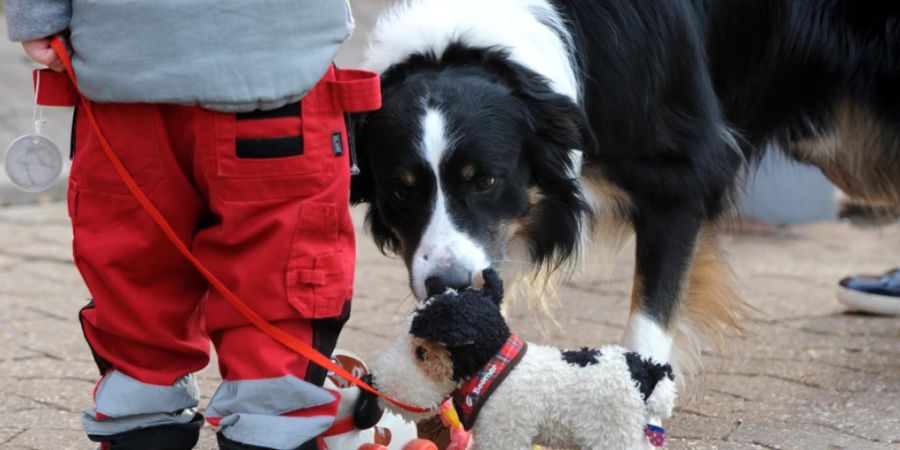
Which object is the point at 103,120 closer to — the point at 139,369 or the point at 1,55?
the point at 139,369

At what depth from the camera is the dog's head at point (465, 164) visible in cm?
249

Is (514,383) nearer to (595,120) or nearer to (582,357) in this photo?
(582,357)

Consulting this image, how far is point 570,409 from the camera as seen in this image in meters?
2.02

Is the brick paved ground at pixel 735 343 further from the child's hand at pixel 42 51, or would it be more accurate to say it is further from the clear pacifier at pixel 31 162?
the child's hand at pixel 42 51

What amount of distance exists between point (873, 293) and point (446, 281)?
2044mm

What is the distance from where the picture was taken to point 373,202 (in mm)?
2795

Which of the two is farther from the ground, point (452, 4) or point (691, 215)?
point (452, 4)

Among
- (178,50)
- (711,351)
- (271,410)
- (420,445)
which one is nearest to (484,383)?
(420,445)

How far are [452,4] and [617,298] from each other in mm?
1705

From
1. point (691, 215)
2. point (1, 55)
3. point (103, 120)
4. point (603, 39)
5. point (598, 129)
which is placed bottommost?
point (1, 55)

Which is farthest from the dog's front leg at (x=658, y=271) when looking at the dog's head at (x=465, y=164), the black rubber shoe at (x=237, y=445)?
the black rubber shoe at (x=237, y=445)

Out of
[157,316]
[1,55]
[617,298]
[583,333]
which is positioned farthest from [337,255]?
[1,55]

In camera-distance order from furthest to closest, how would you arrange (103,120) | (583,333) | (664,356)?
(583,333)
(664,356)
(103,120)

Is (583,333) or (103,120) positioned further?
(583,333)
